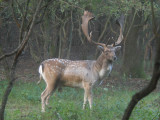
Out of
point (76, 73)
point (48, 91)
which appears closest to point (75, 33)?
point (76, 73)

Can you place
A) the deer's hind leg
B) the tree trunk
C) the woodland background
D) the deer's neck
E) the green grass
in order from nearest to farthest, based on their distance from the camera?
the green grass
the deer's hind leg
the deer's neck
the woodland background
the tree trunk

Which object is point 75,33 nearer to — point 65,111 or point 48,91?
point 48,91

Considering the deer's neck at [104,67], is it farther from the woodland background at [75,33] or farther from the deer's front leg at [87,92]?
the woodland background at [75,33]

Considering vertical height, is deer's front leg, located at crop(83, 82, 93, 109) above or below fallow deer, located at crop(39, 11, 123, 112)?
below

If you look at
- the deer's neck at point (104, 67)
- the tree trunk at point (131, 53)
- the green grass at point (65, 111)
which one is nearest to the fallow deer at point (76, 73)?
the deer's neck at point (104, 67)

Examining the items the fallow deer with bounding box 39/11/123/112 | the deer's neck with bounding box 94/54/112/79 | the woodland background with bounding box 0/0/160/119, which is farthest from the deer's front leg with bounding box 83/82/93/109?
the woodland background with bounding box 0/0/160/119

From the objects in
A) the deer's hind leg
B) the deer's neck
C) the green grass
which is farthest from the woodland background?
the deer's hind leg

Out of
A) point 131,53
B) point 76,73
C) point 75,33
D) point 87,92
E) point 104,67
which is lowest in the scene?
point 87,92

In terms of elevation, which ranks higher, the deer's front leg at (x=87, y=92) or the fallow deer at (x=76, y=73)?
the fallow deer at (x=76, y=73)

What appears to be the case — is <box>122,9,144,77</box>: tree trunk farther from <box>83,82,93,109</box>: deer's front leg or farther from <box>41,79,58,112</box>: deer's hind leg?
<box>41,79,58,112</box>: deer's hind leg

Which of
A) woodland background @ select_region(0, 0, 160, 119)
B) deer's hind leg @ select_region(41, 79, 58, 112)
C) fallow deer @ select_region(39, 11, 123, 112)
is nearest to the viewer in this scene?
deer's hind leg @ select_region(41, 79, 58, 112)

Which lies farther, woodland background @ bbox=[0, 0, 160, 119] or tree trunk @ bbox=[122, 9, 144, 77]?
tree trunk @ bbox=[122, 9, 144, 77]

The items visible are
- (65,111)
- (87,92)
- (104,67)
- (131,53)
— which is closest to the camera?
(65,111)

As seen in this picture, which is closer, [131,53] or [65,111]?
[65,111]
